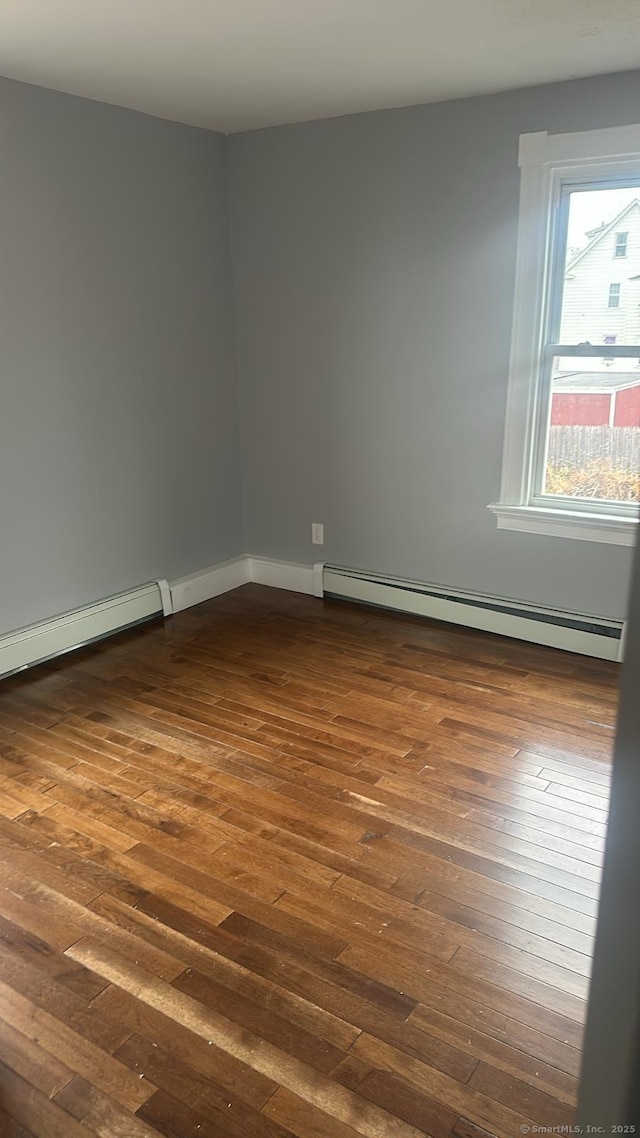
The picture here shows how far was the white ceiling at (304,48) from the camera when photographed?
231 cm

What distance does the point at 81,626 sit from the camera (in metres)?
3.62

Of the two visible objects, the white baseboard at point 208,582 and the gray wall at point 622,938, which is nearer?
the gray wall at point 622,938

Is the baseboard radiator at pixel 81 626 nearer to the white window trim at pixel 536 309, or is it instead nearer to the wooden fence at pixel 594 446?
the white window trim at pixel 536 309

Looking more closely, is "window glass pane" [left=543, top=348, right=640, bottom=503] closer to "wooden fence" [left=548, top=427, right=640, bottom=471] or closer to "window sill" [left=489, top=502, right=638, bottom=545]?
"wooden fence" [left=548, top=427, right=640, bottom=471]

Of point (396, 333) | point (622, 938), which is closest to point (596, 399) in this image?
point (396, 333)

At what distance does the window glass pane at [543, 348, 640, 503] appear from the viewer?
3.33 metres

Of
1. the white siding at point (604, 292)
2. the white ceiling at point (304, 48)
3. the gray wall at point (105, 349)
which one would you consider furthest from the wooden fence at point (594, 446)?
the gray wall at point (105, 349)

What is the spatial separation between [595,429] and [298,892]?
2.28 m

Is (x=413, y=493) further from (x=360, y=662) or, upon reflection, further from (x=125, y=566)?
(x=125, y=566)

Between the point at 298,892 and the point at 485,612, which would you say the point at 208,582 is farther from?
the point at 298,892

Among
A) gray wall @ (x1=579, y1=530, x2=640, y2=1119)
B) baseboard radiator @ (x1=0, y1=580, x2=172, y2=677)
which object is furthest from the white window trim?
gray wall @ (x1=579, y1=530, x2=640, y2=1119)

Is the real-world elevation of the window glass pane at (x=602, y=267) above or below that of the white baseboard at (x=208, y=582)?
above

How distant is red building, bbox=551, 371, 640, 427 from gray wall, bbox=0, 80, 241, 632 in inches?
68.9

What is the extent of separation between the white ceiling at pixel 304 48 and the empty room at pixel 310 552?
0.02 meters
